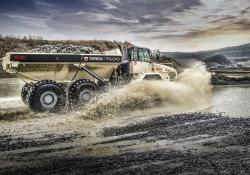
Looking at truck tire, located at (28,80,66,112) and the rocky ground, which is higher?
truck tire, located at (28,80,66,112)

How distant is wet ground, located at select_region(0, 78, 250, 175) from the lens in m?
6.36

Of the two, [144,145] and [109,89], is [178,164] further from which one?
[109,89]

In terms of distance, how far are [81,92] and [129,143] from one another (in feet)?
20.8

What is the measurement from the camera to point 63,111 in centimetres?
1367

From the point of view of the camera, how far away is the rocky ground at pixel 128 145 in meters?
6.33

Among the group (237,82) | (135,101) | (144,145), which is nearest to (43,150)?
(144,145)

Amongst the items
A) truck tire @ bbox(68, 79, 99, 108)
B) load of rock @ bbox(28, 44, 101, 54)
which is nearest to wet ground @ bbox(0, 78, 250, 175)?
truck tire @ bbox(68, 79, 99, 108)

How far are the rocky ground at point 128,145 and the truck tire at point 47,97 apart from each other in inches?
61.6

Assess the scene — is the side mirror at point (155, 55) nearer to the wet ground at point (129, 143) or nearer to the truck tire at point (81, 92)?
the truck tire at point (81, 92)

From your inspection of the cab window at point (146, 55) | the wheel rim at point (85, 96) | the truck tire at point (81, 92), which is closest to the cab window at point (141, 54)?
the cab window at point (146, 55)

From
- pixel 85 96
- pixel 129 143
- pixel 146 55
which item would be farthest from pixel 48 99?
pixel 129 143

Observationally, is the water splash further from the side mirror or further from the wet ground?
the side mirror

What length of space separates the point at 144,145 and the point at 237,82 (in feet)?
64.3

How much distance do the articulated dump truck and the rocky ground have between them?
75.7 inches
